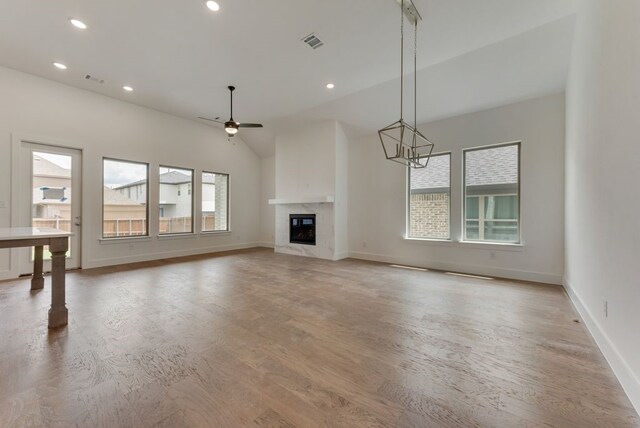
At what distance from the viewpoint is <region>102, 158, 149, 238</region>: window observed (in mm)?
5949

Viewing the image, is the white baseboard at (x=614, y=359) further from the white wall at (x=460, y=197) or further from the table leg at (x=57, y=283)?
the table leg at (x=57, y=283)

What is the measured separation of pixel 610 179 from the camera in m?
2.15

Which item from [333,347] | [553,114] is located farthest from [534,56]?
[333,347]

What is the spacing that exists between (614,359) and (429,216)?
3.98m

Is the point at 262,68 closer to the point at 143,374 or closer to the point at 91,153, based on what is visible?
the point at 91,153

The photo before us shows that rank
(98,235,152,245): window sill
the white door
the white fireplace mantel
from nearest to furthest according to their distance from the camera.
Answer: the white door < (98,235,152,245): window sill < the white fireplace mantel

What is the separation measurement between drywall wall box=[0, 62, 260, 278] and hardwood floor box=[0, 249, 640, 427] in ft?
6.56

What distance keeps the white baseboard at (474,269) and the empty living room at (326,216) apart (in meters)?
0.05

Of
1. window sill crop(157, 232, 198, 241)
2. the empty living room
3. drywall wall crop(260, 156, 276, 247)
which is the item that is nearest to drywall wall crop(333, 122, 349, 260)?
the empty living room

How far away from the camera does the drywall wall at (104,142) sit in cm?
472

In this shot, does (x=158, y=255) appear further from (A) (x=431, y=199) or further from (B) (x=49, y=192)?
(A) (x=431, y=199)

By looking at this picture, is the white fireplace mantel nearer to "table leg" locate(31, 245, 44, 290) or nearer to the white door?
the white door

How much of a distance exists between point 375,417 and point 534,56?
16.6ft

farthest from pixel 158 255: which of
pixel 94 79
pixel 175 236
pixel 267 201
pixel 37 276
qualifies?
pixel 94 79
